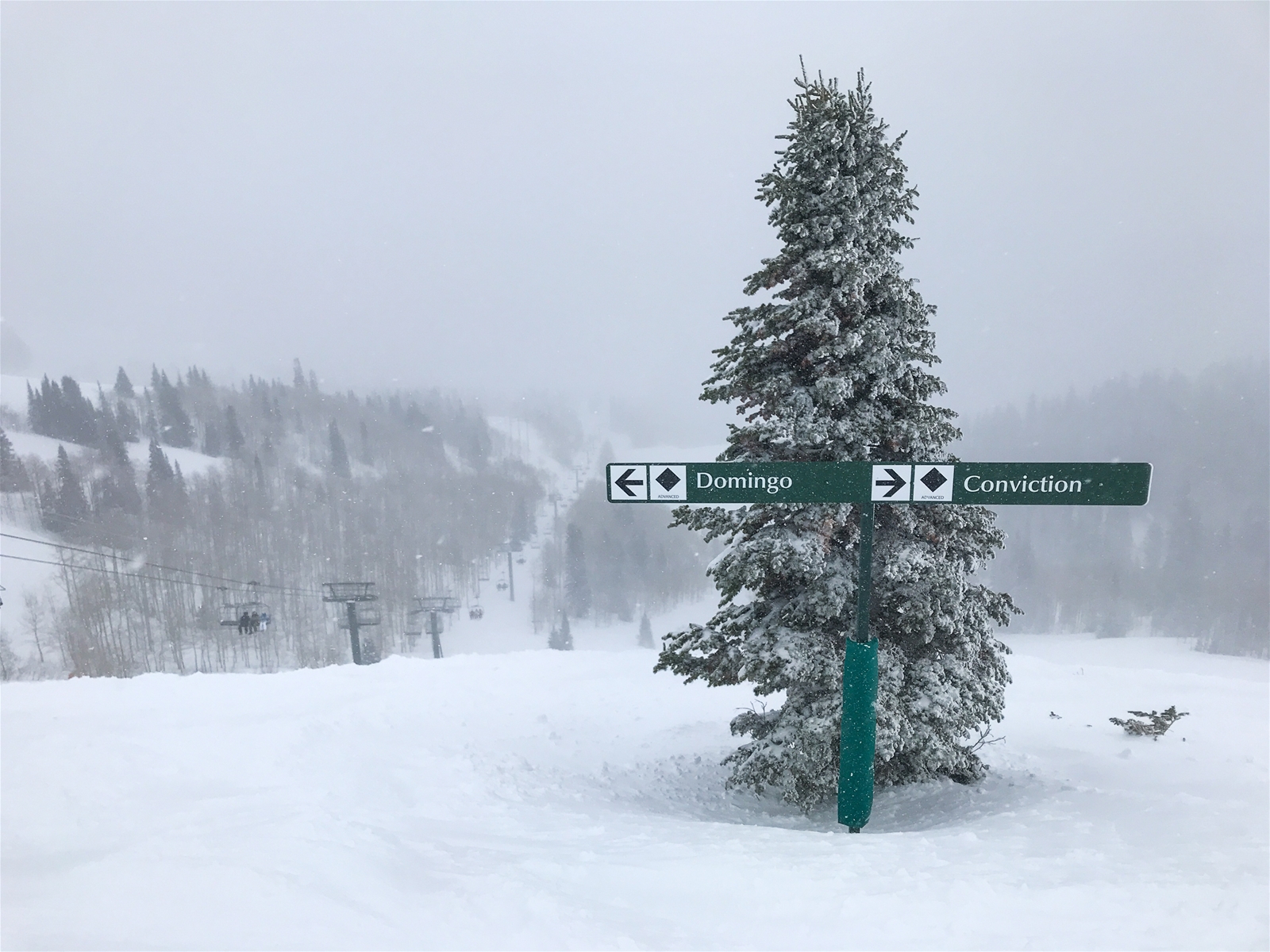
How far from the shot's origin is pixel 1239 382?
189750 millimetres

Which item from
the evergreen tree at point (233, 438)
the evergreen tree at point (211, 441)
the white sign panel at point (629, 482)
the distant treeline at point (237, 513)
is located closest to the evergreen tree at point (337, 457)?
the distant treeline at point (237, 513)

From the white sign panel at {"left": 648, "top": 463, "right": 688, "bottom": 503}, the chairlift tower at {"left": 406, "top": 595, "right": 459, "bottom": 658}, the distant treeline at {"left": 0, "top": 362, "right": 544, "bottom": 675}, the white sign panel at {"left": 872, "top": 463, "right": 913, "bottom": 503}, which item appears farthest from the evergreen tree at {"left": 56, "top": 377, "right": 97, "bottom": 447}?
the white sign panel at {"left": 872, "top": 463, "right": 913, "bottom": 503}

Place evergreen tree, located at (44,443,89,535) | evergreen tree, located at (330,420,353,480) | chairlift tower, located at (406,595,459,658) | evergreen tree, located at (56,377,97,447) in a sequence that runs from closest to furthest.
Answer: chairlift tower, located at (406,595,459,658), evergreen tree, located at (44,443,89,535), evergreen tree, located at (56,377,97,447), evergreen tree, located at (330,420,353,480)

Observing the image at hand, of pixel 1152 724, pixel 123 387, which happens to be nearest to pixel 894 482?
pixel 1152 724

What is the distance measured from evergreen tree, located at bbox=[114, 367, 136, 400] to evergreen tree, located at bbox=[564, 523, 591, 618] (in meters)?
116

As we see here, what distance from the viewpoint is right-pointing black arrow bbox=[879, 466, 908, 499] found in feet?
19.5

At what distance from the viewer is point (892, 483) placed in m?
5.97

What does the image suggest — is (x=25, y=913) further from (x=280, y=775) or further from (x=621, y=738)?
(x=621, y=738)

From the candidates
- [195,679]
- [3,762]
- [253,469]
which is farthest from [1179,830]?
[253,469]

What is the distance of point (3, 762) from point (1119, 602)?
132 meters

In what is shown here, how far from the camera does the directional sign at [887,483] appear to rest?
5742 millimetres

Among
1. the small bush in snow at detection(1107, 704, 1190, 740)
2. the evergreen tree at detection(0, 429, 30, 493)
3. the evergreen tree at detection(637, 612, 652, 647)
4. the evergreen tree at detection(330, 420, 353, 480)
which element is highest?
the evergreen tree at detection(330, 420, 353, 480)

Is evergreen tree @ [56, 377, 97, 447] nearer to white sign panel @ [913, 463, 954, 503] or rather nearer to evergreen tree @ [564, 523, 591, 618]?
evergreen tree @ [564, 523, 591, 618]

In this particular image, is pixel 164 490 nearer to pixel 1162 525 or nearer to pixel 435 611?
pixel 435 611
